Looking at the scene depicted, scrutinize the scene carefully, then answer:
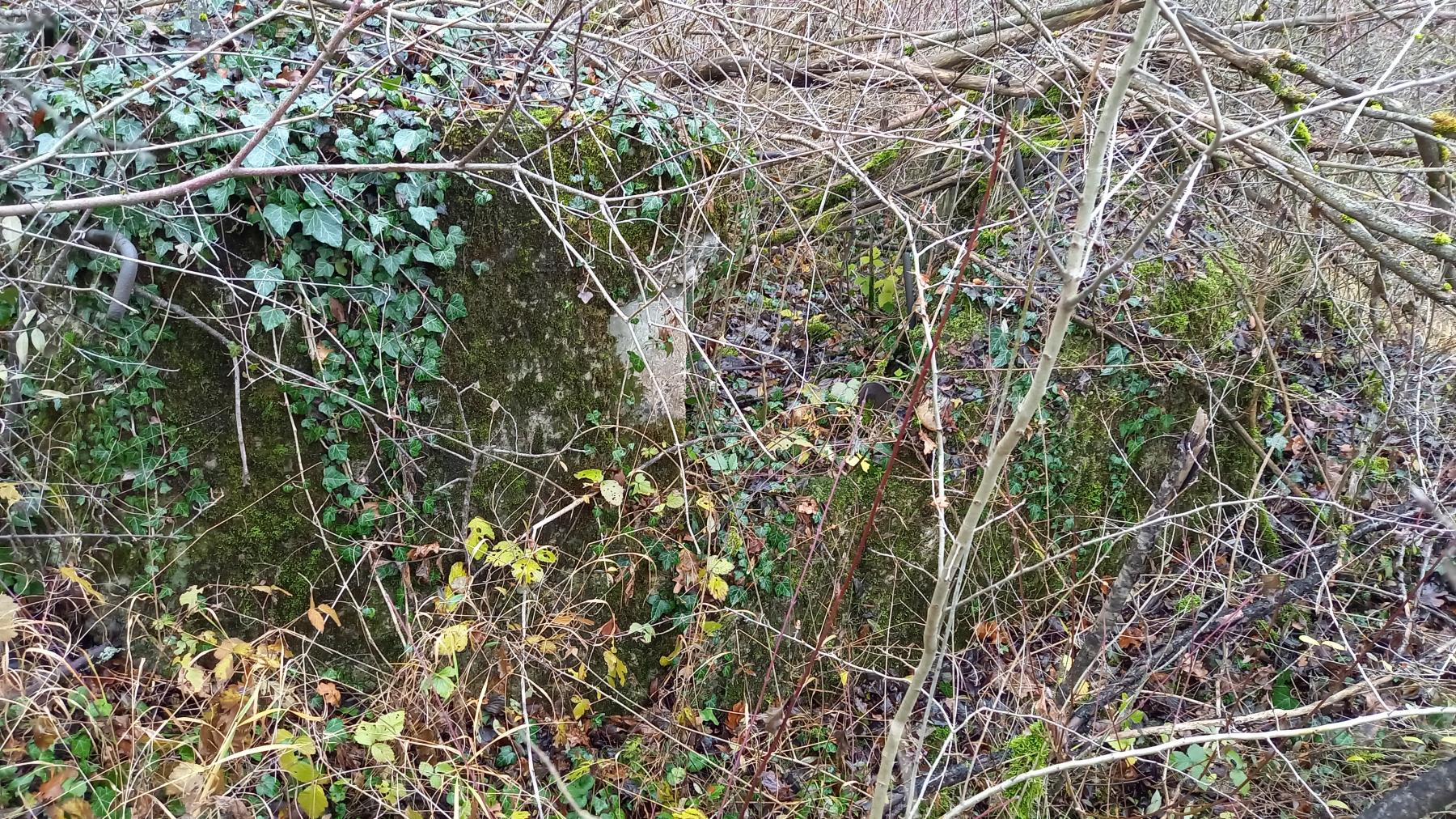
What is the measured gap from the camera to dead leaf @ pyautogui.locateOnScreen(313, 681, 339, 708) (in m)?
2.69

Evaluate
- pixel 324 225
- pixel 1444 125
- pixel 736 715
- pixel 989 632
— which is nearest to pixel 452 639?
pixel 736 715

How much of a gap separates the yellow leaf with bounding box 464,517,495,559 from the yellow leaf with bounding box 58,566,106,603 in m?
1.17

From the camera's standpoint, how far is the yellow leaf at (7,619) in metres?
2.06

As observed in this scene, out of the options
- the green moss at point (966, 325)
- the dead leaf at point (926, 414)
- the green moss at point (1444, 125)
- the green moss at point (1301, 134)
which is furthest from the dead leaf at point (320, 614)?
the green moss at point (1444, 125)

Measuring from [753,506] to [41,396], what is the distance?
254 cm

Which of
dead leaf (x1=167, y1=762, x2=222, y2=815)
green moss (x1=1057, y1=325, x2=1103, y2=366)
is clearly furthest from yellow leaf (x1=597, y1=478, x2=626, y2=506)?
green moss (x1=1057, y1=325, x2=1103, y2=366)

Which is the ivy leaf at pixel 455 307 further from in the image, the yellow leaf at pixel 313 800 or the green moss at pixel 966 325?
the green moss at pixel 966 325

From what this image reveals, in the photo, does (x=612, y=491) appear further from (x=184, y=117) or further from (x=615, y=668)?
(x=184, y=117)

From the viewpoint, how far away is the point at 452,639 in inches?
103

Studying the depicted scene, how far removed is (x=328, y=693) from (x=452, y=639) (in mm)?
528

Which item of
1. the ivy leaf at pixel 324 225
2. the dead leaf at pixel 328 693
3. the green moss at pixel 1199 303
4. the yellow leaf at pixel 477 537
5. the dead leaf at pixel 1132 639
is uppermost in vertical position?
the ivy leaf at pixel 324 225

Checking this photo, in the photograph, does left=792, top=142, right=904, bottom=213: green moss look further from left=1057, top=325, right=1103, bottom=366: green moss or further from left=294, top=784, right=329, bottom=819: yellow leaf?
left=294, top=784, right=329, bottom=819: yellow leaf

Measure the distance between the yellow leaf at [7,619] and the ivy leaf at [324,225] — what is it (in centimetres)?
136

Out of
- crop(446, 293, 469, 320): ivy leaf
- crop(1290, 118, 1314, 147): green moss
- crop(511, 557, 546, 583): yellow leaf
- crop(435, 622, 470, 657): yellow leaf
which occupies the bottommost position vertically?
crop(435, 622, 470, 657): yellow leaf
